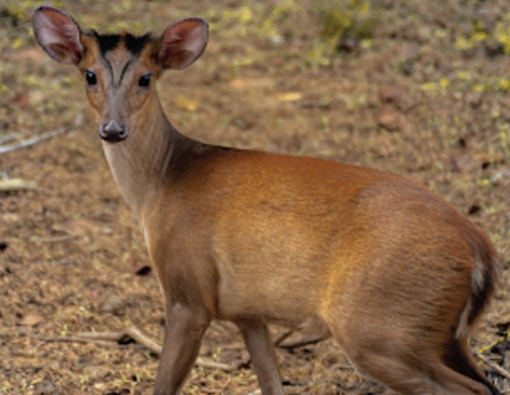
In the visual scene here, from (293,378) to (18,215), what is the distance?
248 centimetres

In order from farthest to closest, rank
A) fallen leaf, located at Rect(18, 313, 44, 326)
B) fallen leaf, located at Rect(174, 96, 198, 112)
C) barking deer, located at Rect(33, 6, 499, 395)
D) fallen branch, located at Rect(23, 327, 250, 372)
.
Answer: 1. fallen leaf, located at Rect(174, 96, 198, 112)
2. fallen leaf, located at Rect(18, 313, 44, 326)
3. fallen branch, located at Rect(23, 327, 250, 372)
4. barking deer, located at Rect(33, 6, 499, 395)

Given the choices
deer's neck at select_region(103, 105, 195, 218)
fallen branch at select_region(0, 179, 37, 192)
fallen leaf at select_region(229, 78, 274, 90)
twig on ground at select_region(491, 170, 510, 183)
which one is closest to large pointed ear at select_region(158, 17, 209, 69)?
deer's neck at select_region(103, 105, 195, 218)

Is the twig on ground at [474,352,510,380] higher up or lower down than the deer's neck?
lower down

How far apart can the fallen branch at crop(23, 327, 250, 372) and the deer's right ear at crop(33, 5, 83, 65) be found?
1576mm

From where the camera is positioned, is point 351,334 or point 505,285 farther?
point 505,285

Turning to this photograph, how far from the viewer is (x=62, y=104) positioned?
834cm

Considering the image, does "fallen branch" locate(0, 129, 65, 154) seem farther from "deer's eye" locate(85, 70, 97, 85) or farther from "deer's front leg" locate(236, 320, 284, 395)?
"deer's front leg" locate(236, 320, 284, 395)

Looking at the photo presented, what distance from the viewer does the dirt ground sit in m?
5.50

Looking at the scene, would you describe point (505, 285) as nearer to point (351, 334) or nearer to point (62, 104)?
point (351, 334)

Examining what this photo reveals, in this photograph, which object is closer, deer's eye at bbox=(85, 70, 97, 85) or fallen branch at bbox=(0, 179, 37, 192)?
deer's eye at bbox=(85, 70, 97, 85)

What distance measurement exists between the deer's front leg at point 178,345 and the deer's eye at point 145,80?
108 centimetres

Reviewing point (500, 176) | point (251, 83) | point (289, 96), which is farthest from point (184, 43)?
point (251, 83)

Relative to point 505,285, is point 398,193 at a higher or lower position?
higher

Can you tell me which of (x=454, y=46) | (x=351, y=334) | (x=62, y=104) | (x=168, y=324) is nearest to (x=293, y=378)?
(x=168, y=324)
